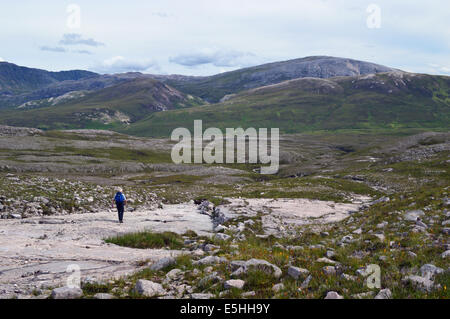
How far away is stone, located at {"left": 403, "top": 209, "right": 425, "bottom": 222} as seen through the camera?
17.2 metres

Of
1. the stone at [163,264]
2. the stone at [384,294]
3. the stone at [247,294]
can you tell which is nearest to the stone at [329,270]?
the stone at [384,294]

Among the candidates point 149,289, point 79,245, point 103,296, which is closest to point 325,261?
point 149,289

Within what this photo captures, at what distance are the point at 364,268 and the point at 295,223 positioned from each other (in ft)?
59.8

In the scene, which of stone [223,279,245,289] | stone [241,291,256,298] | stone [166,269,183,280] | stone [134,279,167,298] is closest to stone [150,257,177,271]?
stone [166,269,183,280]

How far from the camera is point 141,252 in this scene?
14.6 m

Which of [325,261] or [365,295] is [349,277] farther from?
[325,261]

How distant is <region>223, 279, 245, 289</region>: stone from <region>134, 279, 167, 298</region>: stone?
5.85 feet

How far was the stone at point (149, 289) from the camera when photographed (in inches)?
331

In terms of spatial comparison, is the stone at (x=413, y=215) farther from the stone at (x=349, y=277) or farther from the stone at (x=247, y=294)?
the stone at (x=247, y=294)

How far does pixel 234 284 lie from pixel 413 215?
1430 cm

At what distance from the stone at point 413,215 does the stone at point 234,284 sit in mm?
12952

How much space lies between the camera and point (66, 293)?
322 inches

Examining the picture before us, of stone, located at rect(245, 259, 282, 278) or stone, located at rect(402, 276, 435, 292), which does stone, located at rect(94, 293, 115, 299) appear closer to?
stone, located at rect(245, 259, 282, 278)
